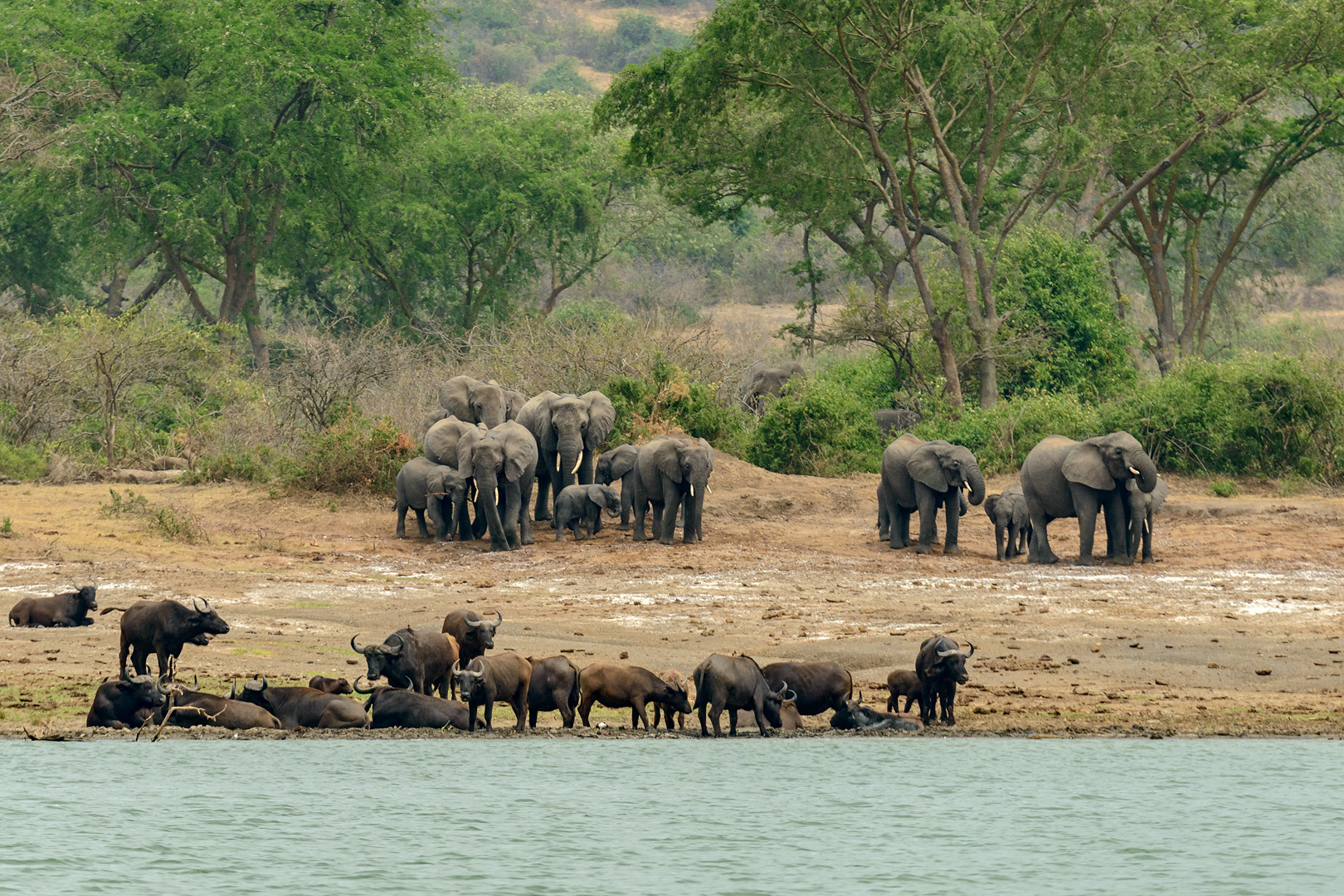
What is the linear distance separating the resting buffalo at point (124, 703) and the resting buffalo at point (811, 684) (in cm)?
452

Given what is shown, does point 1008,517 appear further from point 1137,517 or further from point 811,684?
point 811,684

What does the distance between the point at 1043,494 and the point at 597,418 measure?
7.07 metres

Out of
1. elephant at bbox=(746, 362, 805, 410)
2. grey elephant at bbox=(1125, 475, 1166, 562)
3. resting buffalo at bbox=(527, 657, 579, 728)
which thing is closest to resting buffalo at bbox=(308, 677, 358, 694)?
resting buffalo at bbox=(527, 657, 579, 728)

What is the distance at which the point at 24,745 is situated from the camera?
37.9ft

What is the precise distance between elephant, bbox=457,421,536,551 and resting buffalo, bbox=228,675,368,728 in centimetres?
960

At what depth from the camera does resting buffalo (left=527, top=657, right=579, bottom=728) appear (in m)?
12.0

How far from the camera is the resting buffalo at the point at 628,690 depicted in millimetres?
11977

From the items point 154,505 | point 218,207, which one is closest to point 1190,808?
point 154,505

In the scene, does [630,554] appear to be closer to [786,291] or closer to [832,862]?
[832,862]

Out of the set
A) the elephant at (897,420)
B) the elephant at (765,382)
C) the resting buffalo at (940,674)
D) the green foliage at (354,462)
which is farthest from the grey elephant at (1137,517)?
the elephant at (765,382)

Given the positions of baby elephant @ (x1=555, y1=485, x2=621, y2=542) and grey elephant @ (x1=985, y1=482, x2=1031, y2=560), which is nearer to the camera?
grey elephant @ (x1=985, y1=482, x2=1031, y2=560)

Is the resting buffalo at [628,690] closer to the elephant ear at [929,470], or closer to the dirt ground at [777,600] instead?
the dirt ground at [777,600]

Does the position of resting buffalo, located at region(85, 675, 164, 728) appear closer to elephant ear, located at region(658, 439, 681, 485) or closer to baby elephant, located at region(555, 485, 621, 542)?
elephant ear, located at region(658, 439, 681, 485)

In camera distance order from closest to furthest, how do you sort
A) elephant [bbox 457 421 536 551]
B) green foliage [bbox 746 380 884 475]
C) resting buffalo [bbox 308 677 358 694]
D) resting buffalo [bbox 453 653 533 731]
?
1. resting buffalo [bbox 453 653 533 731]
2. resting buffalo [bbox 308 677 358 694]
3. elephant [bbox 457 421 536 551]
4. green foliage [bbox 746 380 884 475]
